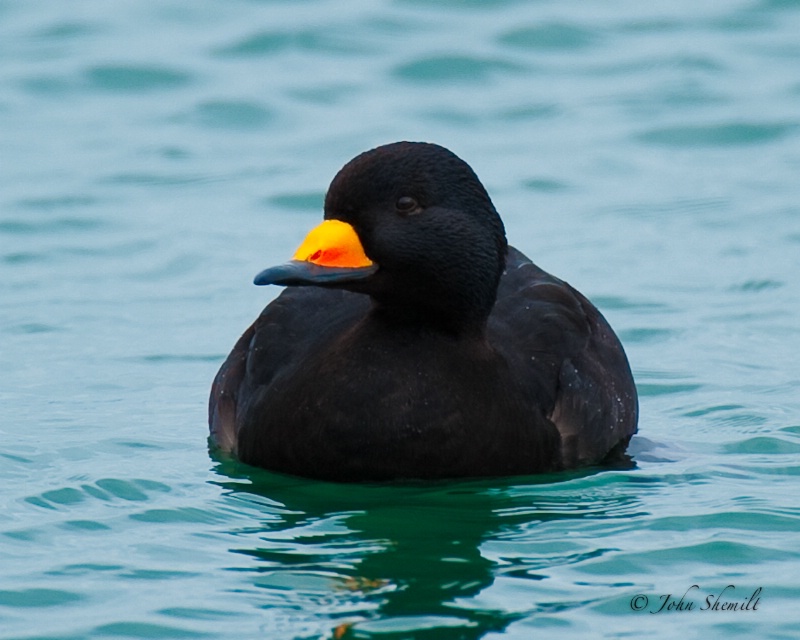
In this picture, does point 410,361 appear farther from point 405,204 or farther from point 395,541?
point 395,541

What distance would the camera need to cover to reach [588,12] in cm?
1650

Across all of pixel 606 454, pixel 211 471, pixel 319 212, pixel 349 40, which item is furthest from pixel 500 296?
pixel 349 40

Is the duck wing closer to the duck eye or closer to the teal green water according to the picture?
the teal green water

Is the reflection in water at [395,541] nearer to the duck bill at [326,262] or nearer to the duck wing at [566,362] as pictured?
the duck wing at [566,362]

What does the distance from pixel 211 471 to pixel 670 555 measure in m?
2.10

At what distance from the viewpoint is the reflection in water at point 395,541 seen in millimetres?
6648

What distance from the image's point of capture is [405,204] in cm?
765

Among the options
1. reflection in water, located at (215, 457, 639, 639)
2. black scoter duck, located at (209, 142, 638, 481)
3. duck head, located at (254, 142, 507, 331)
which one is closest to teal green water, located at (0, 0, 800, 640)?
reflection in water, located at (215, 457, 639, 639)

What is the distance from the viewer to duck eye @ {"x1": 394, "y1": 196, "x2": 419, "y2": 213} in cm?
764

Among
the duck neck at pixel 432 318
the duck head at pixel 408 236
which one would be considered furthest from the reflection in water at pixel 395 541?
the duck head at pixel 408 236

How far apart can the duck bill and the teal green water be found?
89 centimetres

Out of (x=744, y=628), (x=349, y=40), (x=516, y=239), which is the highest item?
(x=349, y=40)

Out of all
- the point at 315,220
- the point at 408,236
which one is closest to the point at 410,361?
the point at 408,236

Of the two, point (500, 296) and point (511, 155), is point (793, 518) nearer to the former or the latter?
point (500, 296)
